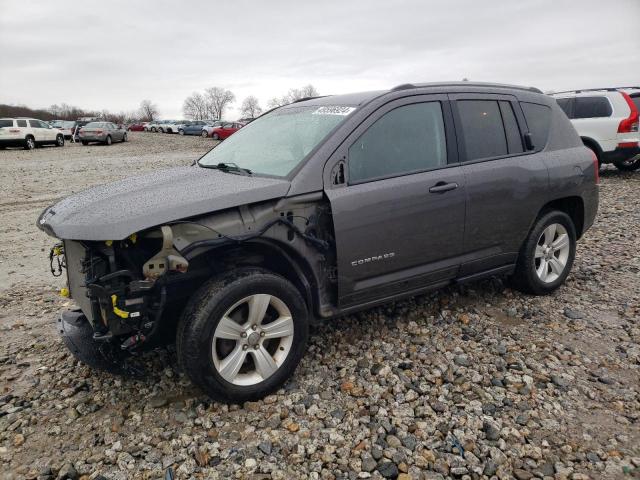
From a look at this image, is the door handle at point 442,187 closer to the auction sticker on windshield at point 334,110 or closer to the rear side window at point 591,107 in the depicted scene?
the auction sticker on windshield at point 334,110

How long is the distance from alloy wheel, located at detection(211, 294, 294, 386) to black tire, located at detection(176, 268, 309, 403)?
3 centimetres

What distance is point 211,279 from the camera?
112 inches

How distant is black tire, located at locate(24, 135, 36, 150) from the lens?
953 inches

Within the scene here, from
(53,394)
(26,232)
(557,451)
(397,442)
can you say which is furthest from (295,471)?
(26,232)

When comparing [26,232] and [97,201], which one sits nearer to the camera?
[97,201]

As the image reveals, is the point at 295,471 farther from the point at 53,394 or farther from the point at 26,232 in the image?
the point at 26,232

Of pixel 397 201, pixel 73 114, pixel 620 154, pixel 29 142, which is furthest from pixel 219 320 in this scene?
pixel 73 114

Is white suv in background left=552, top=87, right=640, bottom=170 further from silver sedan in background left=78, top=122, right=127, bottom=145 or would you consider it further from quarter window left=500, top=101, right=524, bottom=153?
silver sedan in background left=78, top=122, right=127, bottom=145

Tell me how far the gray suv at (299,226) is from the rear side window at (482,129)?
14mm

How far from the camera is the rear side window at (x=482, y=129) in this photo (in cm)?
379

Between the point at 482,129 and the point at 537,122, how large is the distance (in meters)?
0.76

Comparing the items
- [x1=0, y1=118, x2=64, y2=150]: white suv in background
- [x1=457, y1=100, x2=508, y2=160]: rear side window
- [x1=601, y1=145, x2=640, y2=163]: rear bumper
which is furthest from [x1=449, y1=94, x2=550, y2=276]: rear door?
[x1=0, y1=118, x2=64, y2=150]: white suv in background

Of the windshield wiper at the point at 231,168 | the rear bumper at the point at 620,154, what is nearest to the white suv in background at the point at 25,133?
the windshield wiper at the point at 231,168

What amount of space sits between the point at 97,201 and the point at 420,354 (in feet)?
8.06
